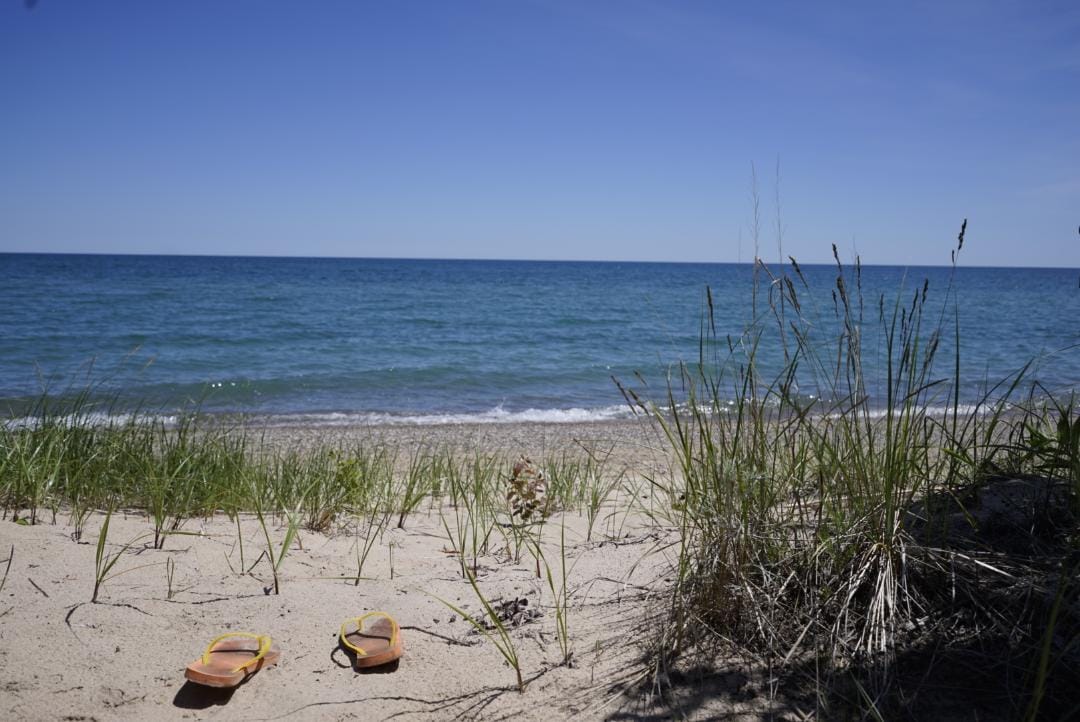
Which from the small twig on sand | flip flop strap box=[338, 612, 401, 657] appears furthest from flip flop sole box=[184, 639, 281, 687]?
the small twig on sand

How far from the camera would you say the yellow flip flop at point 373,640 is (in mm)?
2387

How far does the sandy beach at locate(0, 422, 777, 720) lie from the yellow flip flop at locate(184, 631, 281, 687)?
0.04 metres

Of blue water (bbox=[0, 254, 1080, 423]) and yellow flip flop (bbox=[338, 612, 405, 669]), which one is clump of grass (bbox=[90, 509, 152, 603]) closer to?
yellow flip flop (bbox=[338, 612, 405, 669])

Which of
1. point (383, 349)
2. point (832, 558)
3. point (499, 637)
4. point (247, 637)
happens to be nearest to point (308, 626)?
point (247, 637)

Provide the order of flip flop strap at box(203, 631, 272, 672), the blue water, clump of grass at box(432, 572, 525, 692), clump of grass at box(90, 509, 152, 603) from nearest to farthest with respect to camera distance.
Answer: clump of grass at box(432, 572, 525, 692) < flip flop strap at box(203, 631, 272, 672) < clump of grass at box(90, 509, 152, 603) < the blue water

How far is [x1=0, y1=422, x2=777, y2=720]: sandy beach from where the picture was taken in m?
2.24

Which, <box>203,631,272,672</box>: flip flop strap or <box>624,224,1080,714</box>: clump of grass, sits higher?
<box>624,224,1080,714</box>: clump of grass

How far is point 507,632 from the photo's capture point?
258cm

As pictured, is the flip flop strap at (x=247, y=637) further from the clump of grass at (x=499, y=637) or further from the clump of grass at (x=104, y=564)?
the clump of grass at (x=499, y=637)

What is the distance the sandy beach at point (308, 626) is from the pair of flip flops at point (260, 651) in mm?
44

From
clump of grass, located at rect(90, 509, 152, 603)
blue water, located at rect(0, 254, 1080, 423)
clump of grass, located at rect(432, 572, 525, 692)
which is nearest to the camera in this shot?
clump of grass, located at rect(432, 572, 525, 692)

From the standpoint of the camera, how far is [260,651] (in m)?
2.41

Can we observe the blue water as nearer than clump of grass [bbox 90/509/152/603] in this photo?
No

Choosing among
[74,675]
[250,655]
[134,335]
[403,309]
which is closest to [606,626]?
[250,655]
